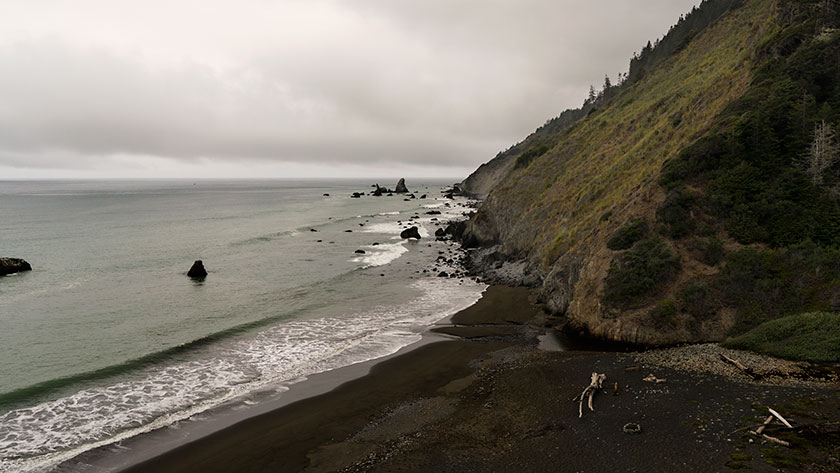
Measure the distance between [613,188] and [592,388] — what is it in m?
27.3

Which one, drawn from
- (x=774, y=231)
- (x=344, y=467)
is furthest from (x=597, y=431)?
(x=774, y=231)

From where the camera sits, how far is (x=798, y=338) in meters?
19.8

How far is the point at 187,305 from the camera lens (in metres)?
38.2

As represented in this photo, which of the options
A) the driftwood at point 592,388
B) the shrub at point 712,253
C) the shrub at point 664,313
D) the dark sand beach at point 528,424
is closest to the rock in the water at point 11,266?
the dark sand beach at point 528,424

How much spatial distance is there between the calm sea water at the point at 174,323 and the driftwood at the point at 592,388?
1372cm

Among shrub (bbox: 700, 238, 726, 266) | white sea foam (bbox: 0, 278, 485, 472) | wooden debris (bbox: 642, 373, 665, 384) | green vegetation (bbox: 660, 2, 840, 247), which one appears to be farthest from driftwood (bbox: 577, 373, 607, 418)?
green vegetation (bbox: 660, 2, 840, 247)

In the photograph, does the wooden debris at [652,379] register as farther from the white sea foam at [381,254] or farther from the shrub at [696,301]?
the white sea foam at [381,254]

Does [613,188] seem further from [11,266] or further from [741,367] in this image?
[11,266]

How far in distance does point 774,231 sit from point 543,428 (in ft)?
69.5

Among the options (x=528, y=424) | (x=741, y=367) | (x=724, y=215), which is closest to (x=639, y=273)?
(x=724, y=215)

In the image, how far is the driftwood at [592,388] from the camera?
17178 mm

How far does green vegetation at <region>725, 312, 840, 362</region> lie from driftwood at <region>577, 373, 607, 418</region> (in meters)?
8.17

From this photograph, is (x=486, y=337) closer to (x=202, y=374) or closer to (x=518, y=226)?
(x=202, y=374)

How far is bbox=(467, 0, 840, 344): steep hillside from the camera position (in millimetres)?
24047
